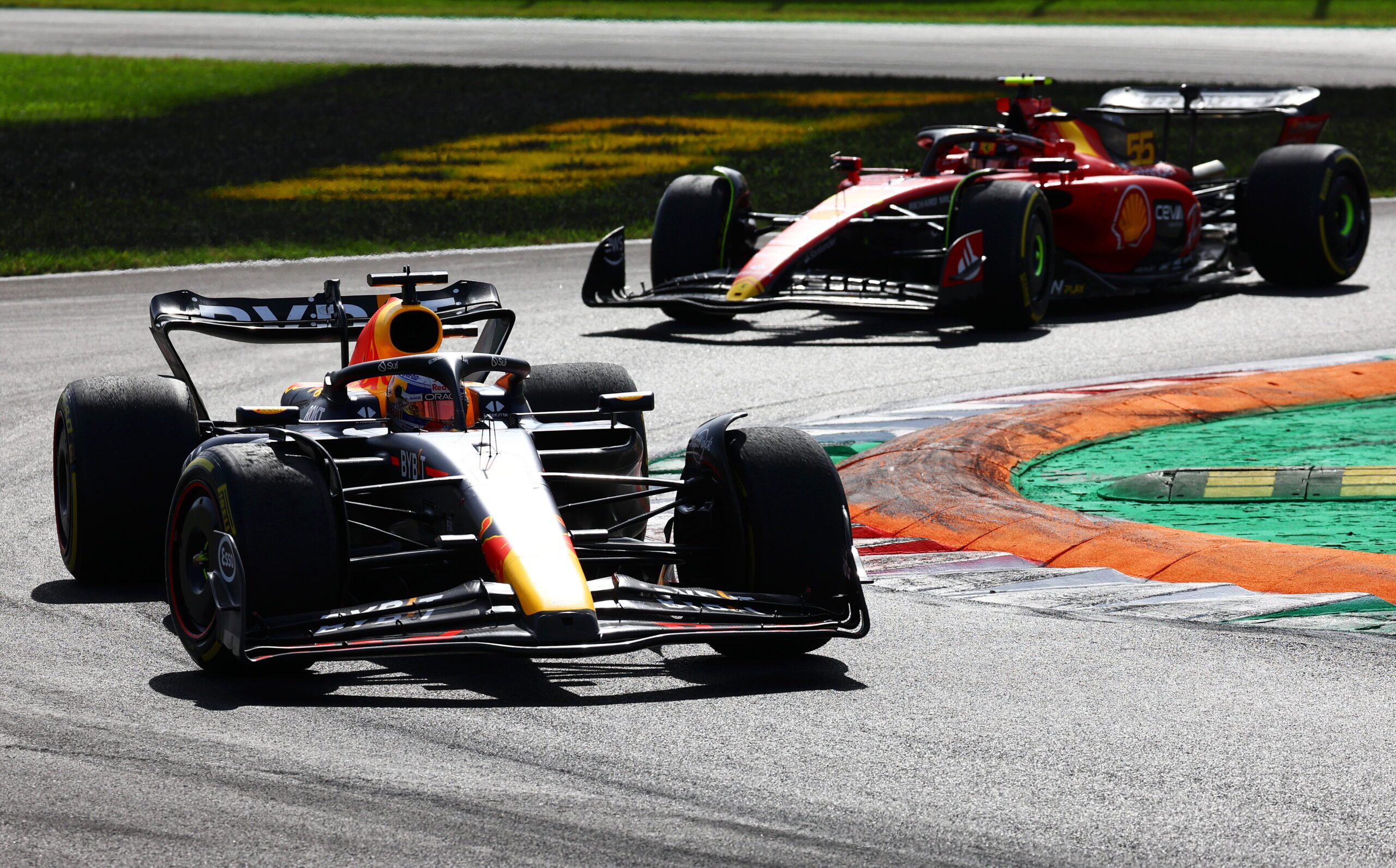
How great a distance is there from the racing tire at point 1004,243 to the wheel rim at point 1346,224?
315 cm

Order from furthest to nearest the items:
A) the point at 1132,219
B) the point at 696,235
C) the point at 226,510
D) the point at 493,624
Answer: the point at 1132,219 < the point at 696,235 < the point at 226,510 < the point at 493,624

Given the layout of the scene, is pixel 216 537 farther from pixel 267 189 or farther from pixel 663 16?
pixel 663 16

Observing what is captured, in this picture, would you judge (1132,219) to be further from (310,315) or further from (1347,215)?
(310,315)

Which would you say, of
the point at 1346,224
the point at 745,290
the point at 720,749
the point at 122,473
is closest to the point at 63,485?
the point at 122,473

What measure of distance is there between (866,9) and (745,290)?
4110 centimetres

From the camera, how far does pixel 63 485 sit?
7.64 metres

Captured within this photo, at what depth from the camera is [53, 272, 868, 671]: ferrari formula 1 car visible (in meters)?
5.73

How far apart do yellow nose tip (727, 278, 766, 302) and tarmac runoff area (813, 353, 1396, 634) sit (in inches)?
109

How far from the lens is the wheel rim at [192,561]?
6004 millimetres

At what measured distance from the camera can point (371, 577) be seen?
6.44 meters

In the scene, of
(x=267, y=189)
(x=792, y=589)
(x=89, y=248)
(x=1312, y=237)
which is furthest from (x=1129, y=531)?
(x=267, y=189)

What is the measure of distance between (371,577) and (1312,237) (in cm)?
1114

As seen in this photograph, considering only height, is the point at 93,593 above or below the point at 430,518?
below

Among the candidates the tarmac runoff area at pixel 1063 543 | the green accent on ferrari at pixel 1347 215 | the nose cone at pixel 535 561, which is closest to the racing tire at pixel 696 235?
the tarmac runoff area at pixel 1063 543
